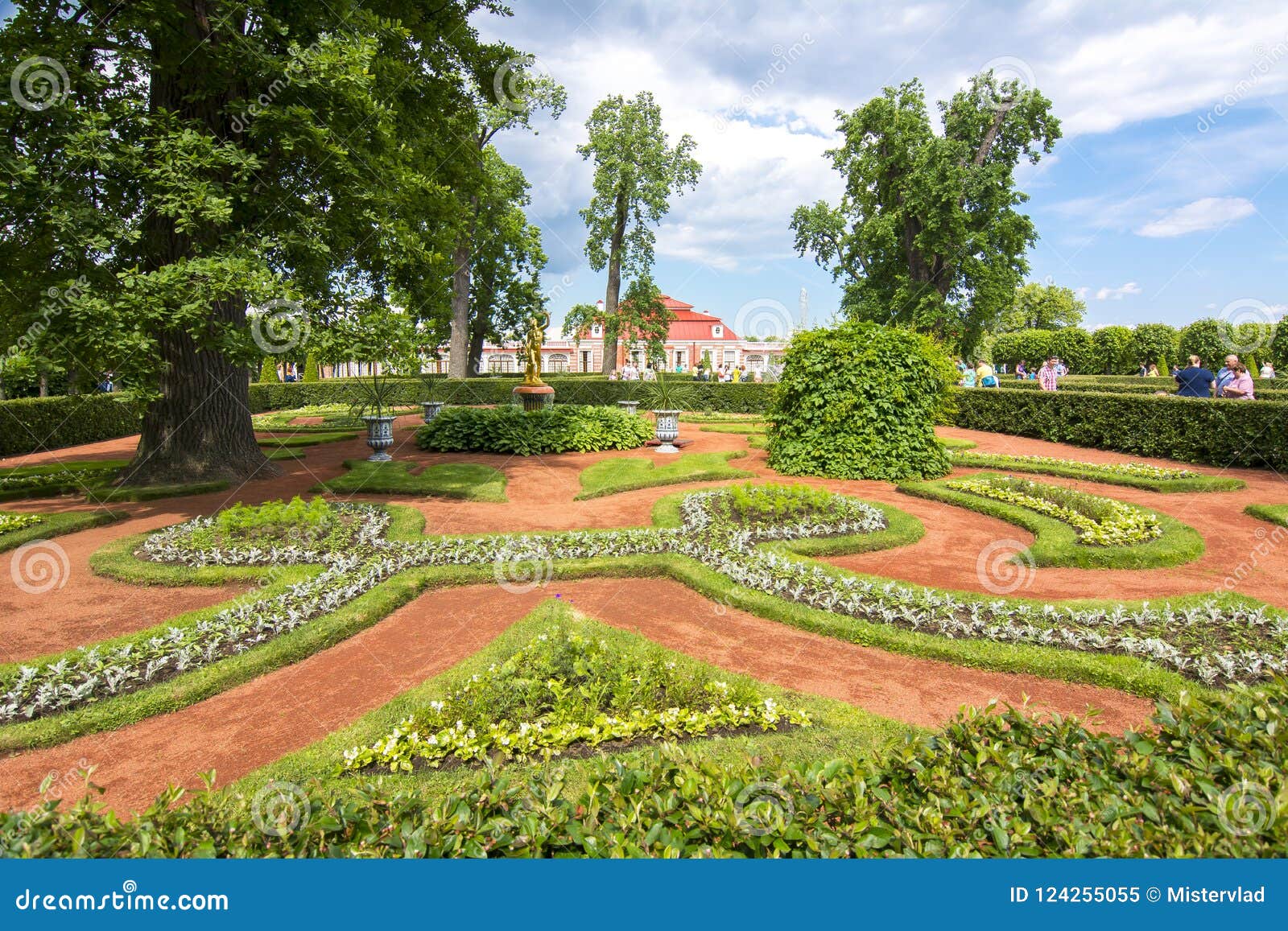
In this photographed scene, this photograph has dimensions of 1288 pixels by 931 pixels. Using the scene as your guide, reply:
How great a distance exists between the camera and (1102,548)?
675cm

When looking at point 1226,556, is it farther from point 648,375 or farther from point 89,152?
point 648,375

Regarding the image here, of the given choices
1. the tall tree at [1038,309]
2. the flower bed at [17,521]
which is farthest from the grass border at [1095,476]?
the tall tree at [1038,309]

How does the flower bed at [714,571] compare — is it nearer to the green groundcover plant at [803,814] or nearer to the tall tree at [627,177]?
the green groundcover plant at [803,814]

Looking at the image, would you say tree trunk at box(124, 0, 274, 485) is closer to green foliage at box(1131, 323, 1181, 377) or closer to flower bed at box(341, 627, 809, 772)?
flower bed at box(341, 627, 809, 772)

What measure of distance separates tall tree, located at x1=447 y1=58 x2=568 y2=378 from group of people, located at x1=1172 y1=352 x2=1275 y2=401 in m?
14.0

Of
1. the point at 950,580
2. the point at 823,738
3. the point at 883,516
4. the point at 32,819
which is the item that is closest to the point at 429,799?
the point at 32,819

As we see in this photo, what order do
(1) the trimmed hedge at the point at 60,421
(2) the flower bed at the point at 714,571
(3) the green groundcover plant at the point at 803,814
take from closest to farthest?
(3) the green groundcover plant at the point at 803,814 → (2) the flower bed at the point at 714,571 → (1) the trimmed hedge at the point at 60,421

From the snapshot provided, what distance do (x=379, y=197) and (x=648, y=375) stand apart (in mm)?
28101

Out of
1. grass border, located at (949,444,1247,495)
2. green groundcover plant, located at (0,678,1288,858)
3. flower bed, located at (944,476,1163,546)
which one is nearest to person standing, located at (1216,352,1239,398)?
grass border, located at (949,444,1247,495)

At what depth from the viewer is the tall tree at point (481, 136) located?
41.1ft

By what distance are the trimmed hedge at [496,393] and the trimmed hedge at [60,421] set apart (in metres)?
6.78

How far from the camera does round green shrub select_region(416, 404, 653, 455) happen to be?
14.0m

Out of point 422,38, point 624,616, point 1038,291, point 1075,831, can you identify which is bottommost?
point 624,616

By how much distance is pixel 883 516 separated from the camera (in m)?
8.06
